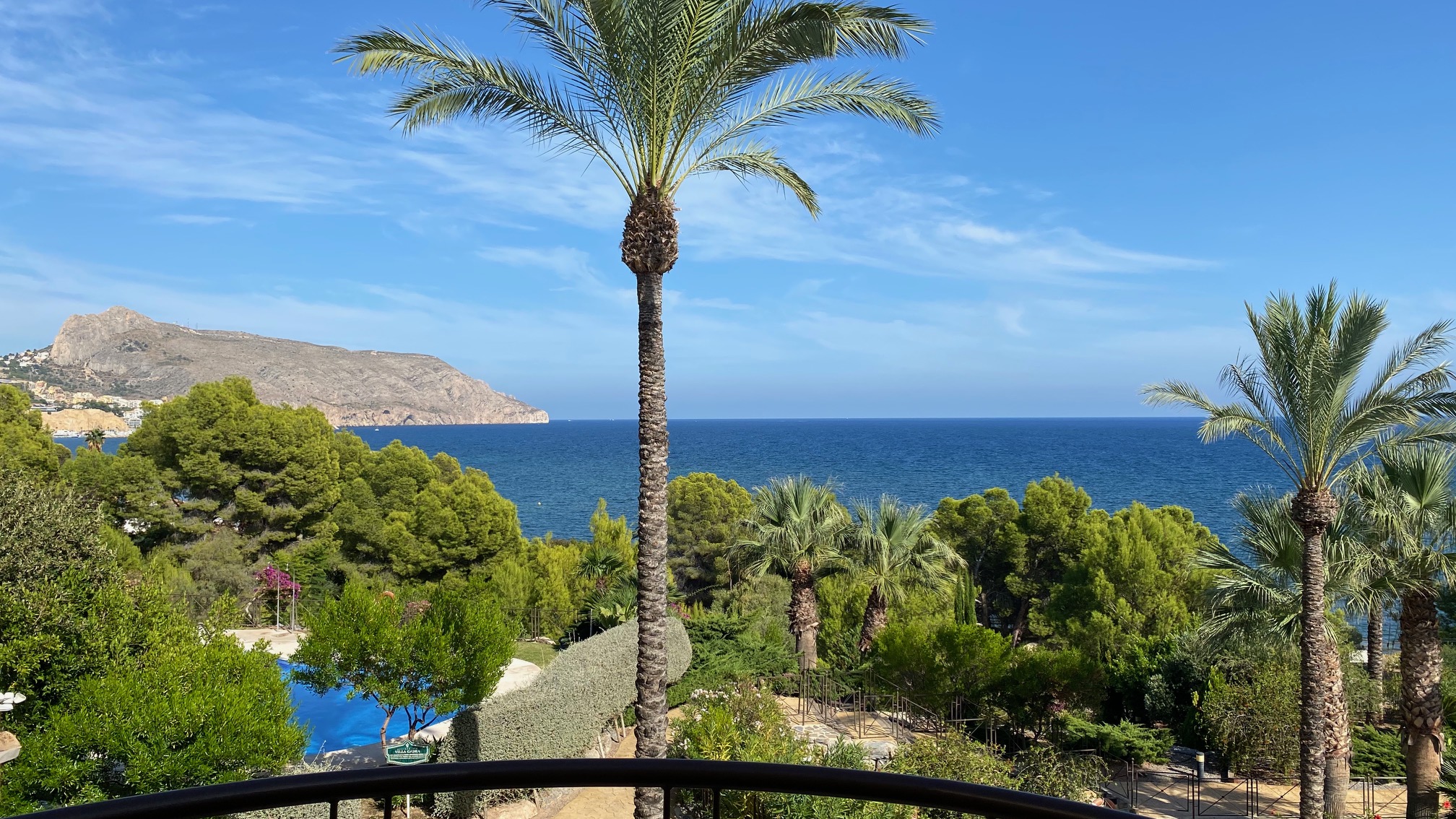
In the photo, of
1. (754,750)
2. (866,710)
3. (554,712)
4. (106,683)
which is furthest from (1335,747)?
(106,683)

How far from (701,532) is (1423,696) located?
897 inches

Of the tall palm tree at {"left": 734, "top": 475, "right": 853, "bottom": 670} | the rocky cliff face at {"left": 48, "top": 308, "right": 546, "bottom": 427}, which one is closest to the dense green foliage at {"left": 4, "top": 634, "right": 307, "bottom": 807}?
the tall palm tree at {"left": 734, "top": 475, "right": 853, "bottom": 670}

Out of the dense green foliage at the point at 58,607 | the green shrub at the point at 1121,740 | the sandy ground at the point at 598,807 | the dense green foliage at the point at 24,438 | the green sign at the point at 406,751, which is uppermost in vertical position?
the dense green foliage at the point at 24,438

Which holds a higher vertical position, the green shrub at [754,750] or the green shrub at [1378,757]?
the green shrub at [754,750]

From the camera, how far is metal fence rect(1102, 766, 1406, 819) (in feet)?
42.9

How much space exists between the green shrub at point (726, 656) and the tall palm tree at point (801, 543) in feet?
2.27

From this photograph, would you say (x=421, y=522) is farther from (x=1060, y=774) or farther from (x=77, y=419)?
(x=77, y=419)

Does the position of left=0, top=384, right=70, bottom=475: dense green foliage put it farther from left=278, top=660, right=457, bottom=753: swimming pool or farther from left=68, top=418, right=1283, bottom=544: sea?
left=68, top=418, right=1283, bottom=544: sea

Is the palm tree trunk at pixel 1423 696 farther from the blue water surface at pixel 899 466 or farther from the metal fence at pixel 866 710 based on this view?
the blue water surface at pixel 899 466

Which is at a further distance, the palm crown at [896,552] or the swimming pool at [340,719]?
the palm crown at [896,552]

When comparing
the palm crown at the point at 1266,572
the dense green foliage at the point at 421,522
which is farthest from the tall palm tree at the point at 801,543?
the dense green foliage at the point at 421,522

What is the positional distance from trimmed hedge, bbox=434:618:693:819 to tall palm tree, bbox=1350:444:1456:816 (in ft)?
34.2

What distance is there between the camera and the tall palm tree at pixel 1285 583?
458 inches

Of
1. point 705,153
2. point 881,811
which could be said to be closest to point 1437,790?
point 881,811
